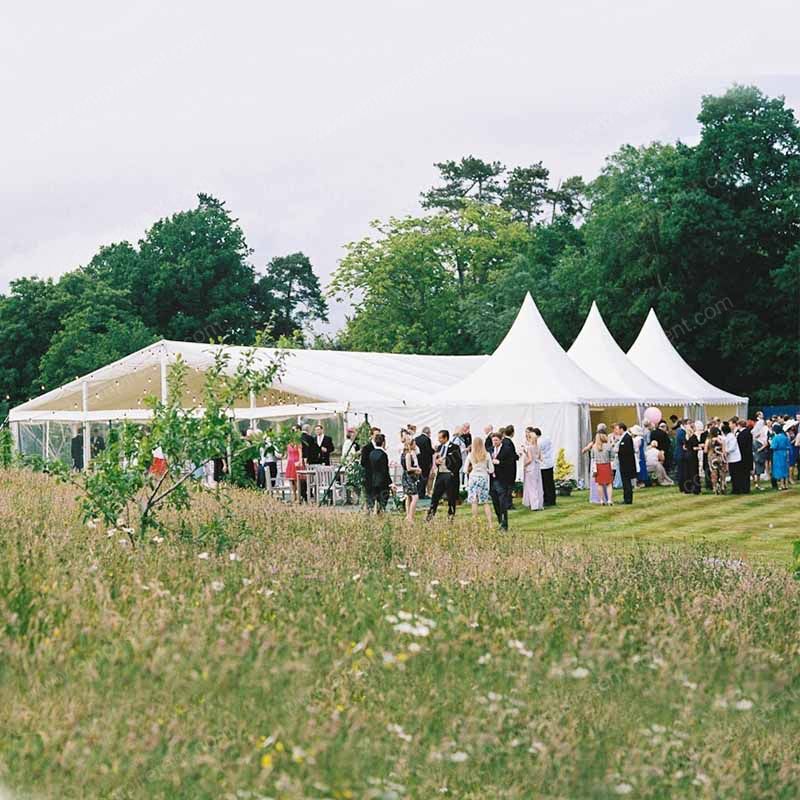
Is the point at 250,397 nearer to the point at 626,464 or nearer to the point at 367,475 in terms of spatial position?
the point at 626,464

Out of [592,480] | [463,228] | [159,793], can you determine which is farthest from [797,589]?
[463,228]

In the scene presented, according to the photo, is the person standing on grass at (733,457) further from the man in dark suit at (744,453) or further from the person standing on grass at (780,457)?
the person standing on grass at (780,457)

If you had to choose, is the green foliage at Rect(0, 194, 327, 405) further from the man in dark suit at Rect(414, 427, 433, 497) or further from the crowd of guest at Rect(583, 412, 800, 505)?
the man in dark suit at Rect(414, 427, 433, 497)

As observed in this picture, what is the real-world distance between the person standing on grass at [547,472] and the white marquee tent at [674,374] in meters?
11.5

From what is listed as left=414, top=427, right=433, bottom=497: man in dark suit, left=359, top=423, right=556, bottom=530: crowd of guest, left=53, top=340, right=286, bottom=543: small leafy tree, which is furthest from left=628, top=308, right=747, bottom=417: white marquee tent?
left=53, top=340, right=286, bottom=543: small leafy tree

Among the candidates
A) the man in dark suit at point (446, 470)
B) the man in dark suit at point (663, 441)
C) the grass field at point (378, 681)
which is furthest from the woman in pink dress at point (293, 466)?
the grass field at point (378, 681)

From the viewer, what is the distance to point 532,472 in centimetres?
2248

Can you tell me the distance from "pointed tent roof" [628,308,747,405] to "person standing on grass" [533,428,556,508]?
11.7 m

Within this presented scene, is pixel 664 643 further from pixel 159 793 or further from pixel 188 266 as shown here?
pixel 188 266

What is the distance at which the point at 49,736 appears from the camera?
4.48m

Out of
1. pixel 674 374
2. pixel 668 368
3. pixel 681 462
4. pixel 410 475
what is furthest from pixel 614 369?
pixel 410 475

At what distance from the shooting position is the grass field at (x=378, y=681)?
445cm

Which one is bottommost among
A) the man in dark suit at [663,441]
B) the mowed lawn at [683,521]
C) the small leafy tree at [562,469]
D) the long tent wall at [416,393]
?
→ the mowed lawn at [683,521]

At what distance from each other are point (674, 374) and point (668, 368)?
1.07 ft
